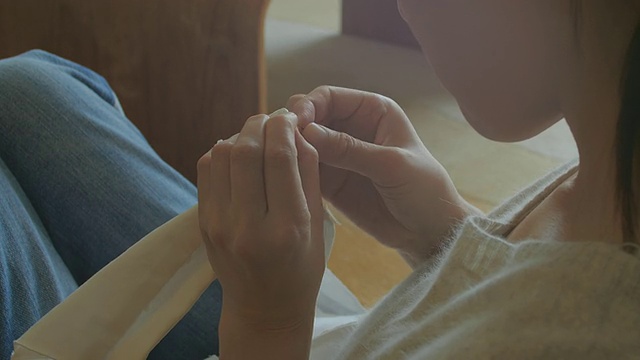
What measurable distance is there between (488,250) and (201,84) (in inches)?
28.1

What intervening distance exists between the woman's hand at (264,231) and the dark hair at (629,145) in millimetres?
192

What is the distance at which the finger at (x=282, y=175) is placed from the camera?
19.0 inches

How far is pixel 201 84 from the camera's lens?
1.13 metres

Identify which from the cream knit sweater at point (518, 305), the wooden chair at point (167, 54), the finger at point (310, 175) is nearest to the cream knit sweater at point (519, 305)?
the cream knit sweater at point (518, 305)

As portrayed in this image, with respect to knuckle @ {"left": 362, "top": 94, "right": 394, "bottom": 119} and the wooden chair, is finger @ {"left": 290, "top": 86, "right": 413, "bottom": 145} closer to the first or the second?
Answer: knuckle @ {"left": 362, "top": 94, "right": 394, "bottom": 119}

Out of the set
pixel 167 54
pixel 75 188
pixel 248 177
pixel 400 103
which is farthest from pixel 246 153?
pixel 400 103

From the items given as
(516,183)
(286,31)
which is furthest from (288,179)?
(286,31)

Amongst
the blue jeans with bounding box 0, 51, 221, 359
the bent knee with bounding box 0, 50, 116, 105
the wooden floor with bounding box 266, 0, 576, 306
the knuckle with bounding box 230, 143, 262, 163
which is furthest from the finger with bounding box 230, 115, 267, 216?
the wooden floor with bounding box 266, 0, 576, 306

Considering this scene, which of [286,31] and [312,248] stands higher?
[312,248]

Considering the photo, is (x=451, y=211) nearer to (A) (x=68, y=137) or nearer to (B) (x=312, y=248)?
(B) (x=312, y=248)

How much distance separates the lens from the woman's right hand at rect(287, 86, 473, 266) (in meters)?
0.60

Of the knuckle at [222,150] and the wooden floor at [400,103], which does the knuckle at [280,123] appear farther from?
the wooden floor at [400,103]

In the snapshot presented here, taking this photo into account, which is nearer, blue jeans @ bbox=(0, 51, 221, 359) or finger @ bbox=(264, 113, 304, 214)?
finger @ bbox=(264, 113, 304, 214)

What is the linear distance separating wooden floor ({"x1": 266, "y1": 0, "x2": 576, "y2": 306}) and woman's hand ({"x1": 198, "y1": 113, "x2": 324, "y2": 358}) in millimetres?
708
